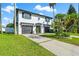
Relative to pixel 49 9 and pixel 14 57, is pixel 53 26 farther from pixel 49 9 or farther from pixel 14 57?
pixel 14 57

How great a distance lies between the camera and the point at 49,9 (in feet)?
24.7

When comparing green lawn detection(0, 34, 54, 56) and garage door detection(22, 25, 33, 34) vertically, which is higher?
garage door detection(22, 25, 33, 34)

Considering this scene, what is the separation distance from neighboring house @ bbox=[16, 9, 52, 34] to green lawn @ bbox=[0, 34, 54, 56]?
346 mm

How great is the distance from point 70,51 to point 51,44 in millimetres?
688

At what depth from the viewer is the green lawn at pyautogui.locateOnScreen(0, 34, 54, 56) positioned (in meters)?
6.76

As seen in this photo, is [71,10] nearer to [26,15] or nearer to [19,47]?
[26,15]

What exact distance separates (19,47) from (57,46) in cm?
125

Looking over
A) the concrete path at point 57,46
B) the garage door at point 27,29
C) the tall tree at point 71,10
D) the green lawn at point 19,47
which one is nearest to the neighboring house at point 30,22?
the garage door at point 27,29

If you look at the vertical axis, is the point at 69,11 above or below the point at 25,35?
above

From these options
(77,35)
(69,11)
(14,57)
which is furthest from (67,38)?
(14,57)

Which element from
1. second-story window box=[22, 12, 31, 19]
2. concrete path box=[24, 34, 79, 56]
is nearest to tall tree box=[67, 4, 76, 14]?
concrete path box=[24, 34, 79, 56]

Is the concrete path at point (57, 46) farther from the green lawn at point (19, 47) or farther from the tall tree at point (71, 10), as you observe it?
the tall tree at point (71, 10)

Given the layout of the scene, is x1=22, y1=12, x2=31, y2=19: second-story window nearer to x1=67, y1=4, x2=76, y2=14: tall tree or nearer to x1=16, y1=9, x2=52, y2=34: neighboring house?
x1=16, y1=9, x2=52, y2=34: neighboring house

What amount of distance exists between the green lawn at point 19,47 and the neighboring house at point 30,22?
35cm
